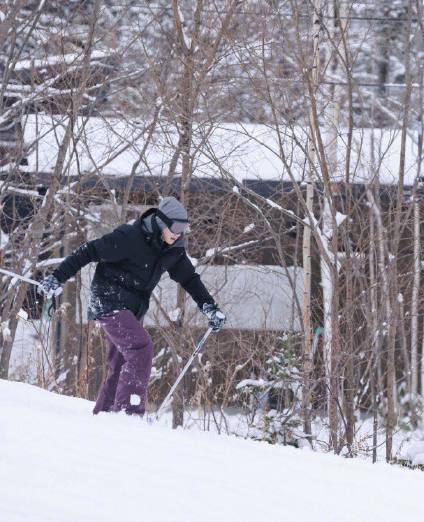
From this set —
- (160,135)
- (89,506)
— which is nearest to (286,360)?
(160,135)

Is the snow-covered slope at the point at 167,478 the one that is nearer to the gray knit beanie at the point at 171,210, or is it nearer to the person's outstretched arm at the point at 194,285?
the person's outstretched arm at the point at 194,285

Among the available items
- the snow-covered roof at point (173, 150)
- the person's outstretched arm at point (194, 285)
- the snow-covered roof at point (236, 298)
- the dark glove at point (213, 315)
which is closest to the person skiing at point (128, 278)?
the person's outstretched arm at point (194, 285)

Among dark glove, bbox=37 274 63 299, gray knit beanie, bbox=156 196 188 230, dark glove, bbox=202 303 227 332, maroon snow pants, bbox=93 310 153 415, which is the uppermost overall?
gray knit beanie, bbox=156 196 188 230

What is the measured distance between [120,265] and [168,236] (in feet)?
1.11

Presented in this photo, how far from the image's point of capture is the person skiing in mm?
5980

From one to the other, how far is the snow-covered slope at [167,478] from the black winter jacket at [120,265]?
78cm

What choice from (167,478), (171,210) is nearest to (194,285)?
(171,210)

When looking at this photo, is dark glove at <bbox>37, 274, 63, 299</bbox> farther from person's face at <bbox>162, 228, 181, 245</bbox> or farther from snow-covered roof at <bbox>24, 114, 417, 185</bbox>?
snow-covered roof at <bbox>24, 114, 417, 185</bbox>

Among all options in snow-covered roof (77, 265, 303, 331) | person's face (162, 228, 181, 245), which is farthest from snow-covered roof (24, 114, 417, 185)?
person's face (162, 228, 181, 245)

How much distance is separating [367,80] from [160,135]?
1743 centimetres

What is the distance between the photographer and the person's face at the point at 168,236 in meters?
5.98

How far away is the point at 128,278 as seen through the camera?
603cm

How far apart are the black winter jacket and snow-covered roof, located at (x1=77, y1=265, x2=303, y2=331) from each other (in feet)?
14.8

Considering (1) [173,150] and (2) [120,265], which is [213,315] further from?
(1) [173,150]
